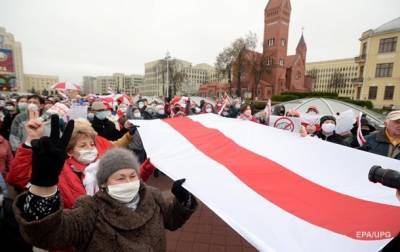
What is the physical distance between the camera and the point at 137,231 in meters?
1.50

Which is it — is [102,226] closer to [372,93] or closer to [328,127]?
[328,127]

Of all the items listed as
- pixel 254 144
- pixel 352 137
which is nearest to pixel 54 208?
pixel 254 144

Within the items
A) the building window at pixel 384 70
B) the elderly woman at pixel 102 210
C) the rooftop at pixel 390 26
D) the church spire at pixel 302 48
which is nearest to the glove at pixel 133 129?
the elderly woman at pixel 102 210

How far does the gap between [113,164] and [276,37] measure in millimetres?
54707

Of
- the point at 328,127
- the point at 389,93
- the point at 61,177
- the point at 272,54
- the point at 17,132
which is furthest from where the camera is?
the point at 272,54

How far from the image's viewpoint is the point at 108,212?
1.48 m

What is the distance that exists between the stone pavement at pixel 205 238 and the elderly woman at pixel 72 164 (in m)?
2.01

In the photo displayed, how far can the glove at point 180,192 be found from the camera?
1753 millimetres

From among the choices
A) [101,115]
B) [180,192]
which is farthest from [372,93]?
[180,192]

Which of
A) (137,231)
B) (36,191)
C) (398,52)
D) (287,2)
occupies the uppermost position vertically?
(287,2)

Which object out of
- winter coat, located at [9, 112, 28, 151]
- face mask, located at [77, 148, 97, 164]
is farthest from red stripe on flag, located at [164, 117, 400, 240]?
winter coat, located at [9, 112, 28, 151]

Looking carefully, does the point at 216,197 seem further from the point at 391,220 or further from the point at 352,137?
the point at 352,137

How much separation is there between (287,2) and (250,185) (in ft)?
194

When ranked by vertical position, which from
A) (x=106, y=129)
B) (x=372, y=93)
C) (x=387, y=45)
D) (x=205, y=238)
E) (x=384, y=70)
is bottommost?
(x=205, y=238)
